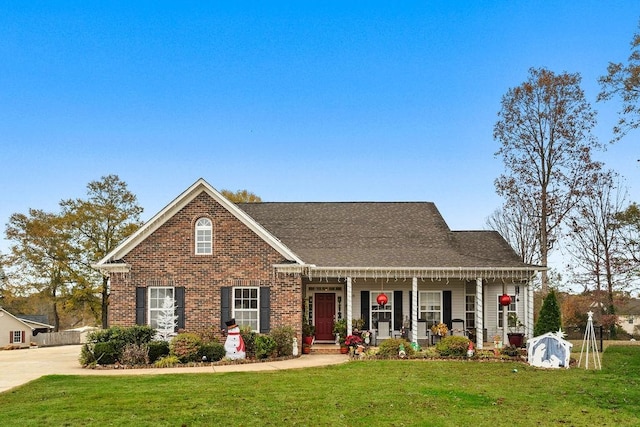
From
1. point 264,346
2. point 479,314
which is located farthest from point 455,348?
point 264,346

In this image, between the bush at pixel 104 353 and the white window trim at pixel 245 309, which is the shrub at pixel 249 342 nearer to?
the white window trim at pixel 245 309

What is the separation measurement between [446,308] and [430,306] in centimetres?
62

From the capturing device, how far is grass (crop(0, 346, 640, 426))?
11.6 metres

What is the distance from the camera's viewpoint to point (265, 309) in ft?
72.3

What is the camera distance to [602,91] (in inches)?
827

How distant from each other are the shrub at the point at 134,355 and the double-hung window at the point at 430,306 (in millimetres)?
10780

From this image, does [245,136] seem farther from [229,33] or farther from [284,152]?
[229,33]

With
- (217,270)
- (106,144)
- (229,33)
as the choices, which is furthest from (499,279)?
(106,144)

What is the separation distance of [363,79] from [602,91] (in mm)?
8202

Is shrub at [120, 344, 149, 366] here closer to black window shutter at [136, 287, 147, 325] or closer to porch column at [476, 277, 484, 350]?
black window shutter at [136, 287, 147, 325]

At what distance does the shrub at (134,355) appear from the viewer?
64.1 ft

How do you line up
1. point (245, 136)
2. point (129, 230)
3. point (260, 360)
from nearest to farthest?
1. point (260, 360)
2. point (245, 136)
3. point (129, 230)

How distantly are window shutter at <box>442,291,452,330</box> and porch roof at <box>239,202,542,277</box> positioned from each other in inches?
67.2

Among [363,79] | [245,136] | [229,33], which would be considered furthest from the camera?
[245,136]
